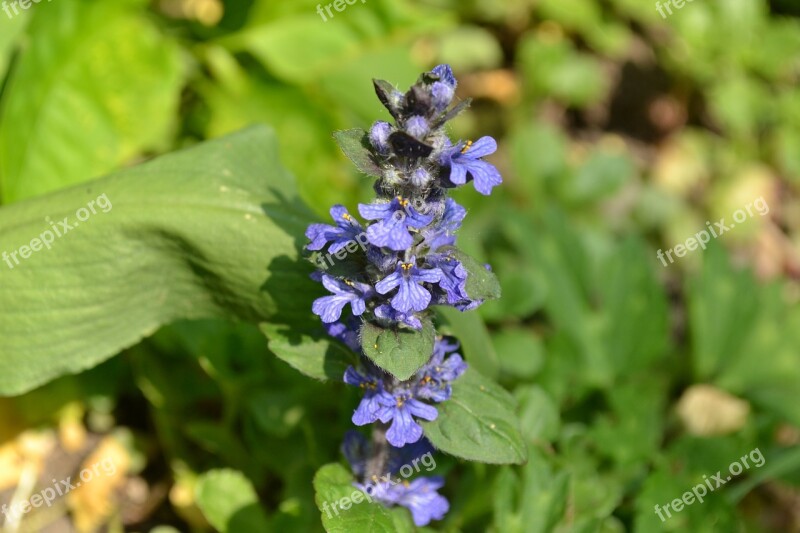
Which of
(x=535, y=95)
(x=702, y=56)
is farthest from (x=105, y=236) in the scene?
(x=702, y=56)

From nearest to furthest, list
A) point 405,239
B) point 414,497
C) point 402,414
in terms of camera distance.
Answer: point 405,239 → point 402,414 → point 414,497

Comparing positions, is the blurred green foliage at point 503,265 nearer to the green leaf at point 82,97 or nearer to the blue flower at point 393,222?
the green leaf at point 82,97

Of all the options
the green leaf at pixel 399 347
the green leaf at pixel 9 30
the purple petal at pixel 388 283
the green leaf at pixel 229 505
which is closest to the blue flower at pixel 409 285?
the purple petal at pixel 388 283

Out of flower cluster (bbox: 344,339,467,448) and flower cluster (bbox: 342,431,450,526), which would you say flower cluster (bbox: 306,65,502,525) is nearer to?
flower cluster (bbox: 344,339,467,448)

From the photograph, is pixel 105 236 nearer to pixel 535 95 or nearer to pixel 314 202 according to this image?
pixel 314 202

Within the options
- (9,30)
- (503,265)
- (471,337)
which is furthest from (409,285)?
(9,30)

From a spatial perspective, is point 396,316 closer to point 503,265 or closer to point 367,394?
point 367,394
